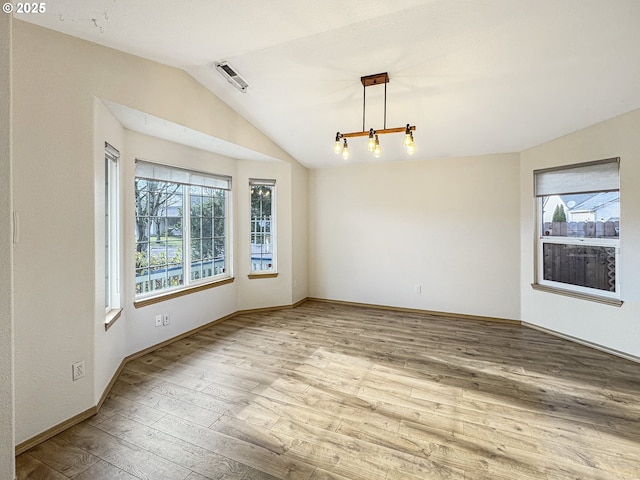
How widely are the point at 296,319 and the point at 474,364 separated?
2.43 metres

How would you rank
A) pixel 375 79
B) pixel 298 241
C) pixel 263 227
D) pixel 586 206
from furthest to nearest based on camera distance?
pixel 298 241, pixel 263 227, pixel 586 206, pixel 375 79

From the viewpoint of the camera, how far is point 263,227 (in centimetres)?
486

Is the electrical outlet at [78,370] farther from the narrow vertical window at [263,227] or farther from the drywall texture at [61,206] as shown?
the narrow vertical window at [263,227]

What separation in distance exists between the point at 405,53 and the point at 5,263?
2928mm

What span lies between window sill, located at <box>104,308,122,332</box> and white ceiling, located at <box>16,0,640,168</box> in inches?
87.0

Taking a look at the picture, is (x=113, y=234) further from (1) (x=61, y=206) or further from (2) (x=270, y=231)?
(2) (x=270, y=231)

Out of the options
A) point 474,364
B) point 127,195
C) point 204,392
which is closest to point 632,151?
point 474,364

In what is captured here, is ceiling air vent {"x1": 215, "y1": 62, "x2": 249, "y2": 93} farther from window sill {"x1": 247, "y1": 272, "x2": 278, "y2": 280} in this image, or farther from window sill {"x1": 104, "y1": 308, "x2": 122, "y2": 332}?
window sill {"x1": 247, "y1": 272, "x2": 278, "y2": 280}

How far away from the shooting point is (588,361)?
120 inches

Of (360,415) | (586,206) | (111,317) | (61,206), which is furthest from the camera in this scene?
(586,206)

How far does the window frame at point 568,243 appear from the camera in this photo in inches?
128

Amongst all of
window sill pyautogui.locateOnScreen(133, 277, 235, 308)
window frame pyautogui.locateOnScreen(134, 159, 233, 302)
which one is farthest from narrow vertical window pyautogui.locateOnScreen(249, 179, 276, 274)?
window sill pyautogui.locateOnScreen(133, 277, 235, 308)

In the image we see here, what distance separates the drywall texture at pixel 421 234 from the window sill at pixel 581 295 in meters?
0.34

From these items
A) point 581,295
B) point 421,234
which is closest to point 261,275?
point 421,234
